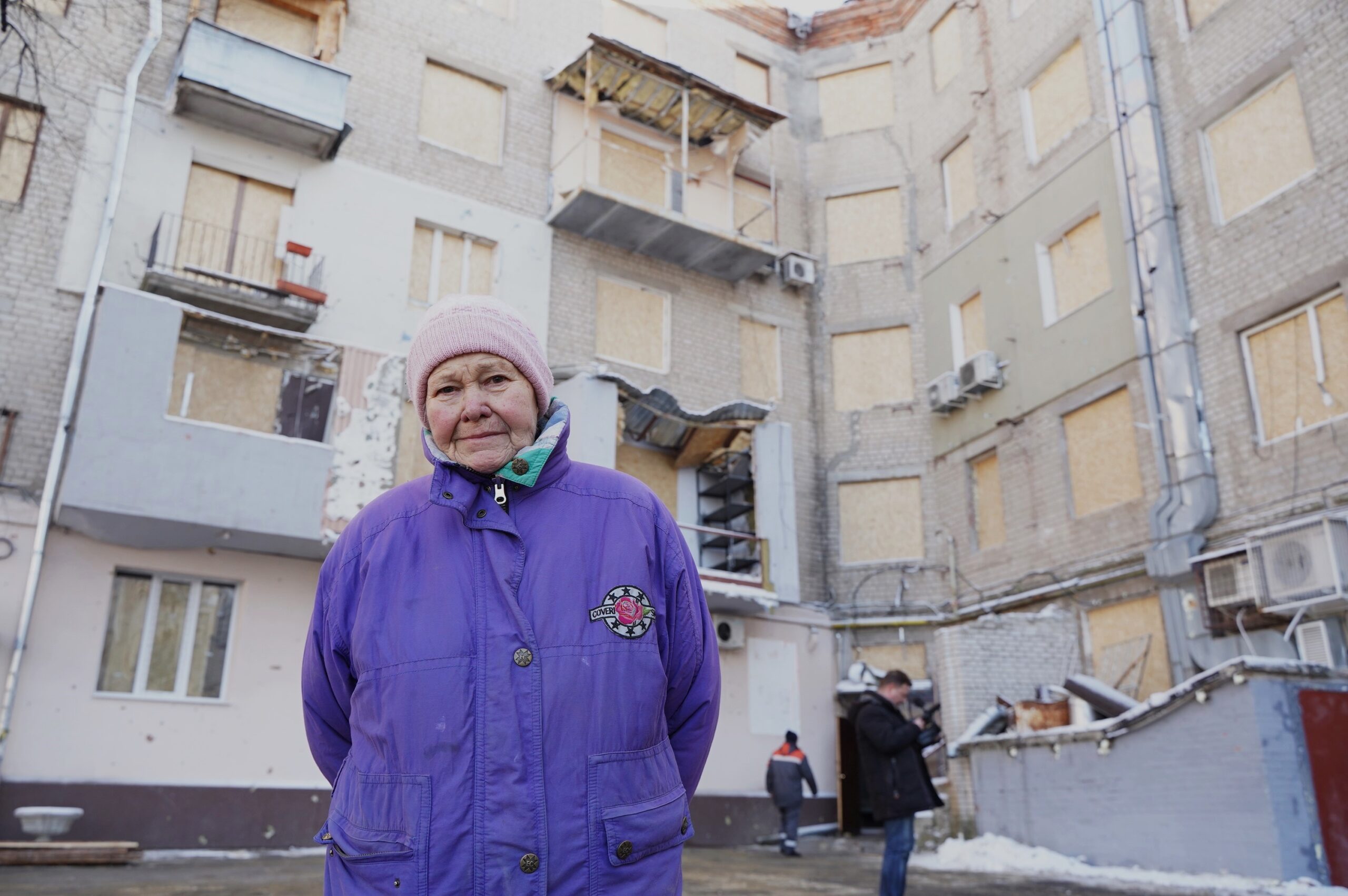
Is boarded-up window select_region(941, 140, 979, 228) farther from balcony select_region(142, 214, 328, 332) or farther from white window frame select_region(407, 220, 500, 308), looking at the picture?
balcony select_region(142, 214, 328, 332)

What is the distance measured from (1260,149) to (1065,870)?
10.1 metres

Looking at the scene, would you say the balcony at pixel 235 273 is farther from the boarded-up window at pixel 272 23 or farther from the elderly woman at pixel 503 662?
the elderly woman at pixel 503 662

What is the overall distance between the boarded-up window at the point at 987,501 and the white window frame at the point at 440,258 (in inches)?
369

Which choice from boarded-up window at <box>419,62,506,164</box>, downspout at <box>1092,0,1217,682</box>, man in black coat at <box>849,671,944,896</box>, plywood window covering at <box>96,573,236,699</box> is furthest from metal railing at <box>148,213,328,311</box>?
downspout at <box>1092,0,1217,682</box>

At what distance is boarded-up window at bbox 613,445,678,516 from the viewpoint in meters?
18.1

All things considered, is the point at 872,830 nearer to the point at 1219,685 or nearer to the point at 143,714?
the point at 1219,685

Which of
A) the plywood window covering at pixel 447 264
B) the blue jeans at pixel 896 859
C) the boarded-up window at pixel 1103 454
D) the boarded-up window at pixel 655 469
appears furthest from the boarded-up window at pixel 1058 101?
the blue jeans at pixel 896 859

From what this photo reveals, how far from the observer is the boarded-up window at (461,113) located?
1750 centimetres

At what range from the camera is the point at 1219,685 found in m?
8.69

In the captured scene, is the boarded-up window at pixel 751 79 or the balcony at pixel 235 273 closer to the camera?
the balcony at pixel 235 273

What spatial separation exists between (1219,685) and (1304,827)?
124 cm

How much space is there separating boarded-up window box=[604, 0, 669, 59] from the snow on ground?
16.0m

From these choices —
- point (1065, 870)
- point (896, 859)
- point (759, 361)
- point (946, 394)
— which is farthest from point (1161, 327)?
point (896, 859)

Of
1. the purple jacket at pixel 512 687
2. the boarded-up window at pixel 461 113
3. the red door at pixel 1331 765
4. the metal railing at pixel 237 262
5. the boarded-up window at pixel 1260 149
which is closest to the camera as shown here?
the purple jacket at pixel 512 687
